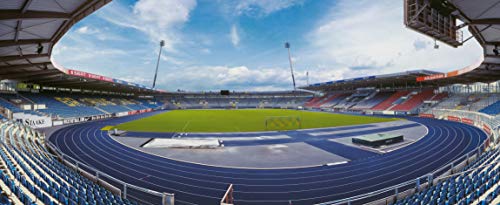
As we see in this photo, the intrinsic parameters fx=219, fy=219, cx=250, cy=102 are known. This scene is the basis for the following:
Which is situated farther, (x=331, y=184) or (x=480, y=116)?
(x=480, y=116)

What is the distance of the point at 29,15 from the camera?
8820mm

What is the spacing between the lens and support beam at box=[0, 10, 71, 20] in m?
A: 8.42

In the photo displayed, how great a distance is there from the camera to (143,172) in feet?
36.8

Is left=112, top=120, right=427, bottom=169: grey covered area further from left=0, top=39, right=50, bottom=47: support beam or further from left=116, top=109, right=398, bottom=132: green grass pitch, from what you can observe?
left=0, top=39, right=50, bottom=47: support beam

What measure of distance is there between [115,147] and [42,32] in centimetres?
875

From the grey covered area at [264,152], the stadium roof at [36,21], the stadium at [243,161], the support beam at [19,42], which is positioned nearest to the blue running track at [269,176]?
the stadium at [243,161]

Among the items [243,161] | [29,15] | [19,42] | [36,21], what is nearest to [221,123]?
[243,161]

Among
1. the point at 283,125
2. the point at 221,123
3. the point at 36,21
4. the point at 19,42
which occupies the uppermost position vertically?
the point at 36,21

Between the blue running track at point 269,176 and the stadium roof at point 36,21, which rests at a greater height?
the stadium roof at point 36,21

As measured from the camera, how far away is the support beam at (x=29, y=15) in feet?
27.6

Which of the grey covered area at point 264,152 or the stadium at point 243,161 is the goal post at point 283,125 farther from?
the grey covered area at point 264,152

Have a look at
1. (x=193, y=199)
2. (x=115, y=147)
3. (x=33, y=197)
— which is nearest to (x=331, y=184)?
(x=193, y=199)

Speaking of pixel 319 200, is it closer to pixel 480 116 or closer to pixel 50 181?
pixel 50 181

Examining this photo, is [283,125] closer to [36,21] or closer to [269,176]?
[269,176]
